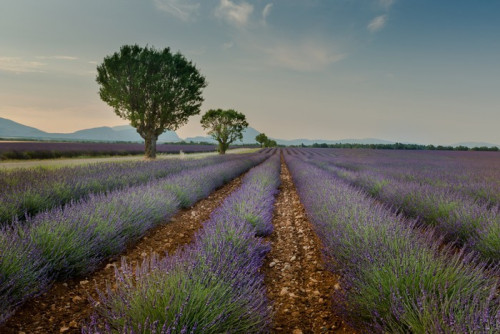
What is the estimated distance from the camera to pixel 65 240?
2604 mm

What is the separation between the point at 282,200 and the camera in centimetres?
732

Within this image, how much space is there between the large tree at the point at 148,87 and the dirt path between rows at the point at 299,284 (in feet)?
51.1

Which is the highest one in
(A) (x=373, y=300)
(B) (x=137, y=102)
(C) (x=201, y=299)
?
(B) (x=137, y=102)

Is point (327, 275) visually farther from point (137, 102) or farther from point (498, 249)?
point (137, 102)

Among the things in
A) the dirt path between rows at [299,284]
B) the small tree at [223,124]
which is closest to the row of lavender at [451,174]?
the dirt path between rows at [299,284]

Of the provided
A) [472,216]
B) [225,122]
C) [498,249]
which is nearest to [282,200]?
[472,216]

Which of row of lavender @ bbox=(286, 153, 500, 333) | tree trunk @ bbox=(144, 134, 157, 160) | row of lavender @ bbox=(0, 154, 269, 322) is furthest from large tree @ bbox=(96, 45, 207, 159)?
row of lavender @ bbox=(286, 153, 500, 333)

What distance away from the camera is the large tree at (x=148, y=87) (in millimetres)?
16578

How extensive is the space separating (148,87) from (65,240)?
1660 cm

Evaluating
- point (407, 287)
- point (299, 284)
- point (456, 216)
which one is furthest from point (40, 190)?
point (456, 216)

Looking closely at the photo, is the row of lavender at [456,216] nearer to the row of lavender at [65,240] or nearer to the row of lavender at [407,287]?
the row of lavender at [407,287]

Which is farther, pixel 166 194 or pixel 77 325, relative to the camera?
pixel 166 194

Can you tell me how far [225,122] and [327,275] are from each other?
32220mm

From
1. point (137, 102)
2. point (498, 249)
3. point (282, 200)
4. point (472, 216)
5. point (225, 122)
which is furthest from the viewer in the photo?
point (225, 122)
